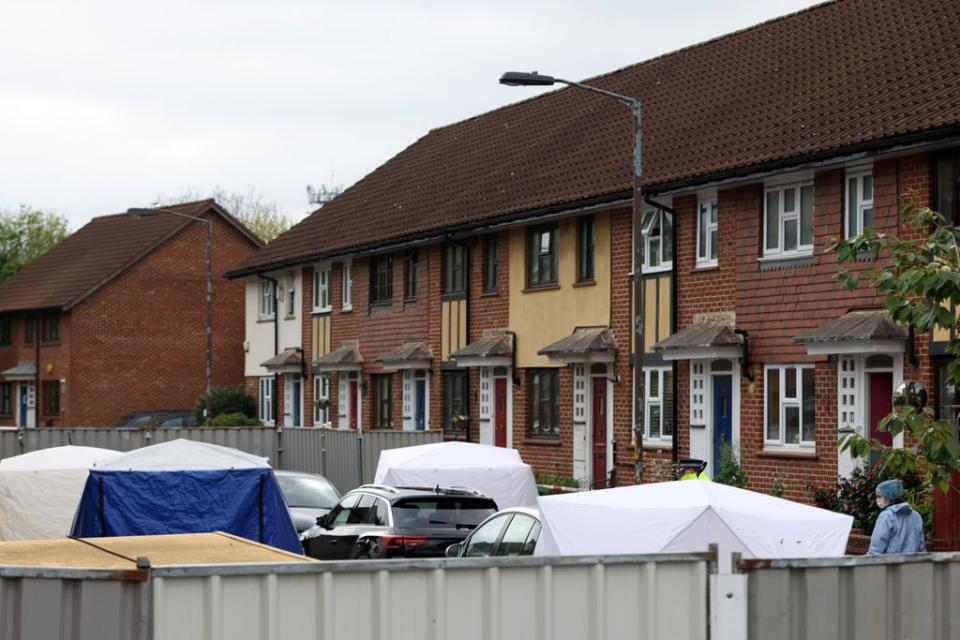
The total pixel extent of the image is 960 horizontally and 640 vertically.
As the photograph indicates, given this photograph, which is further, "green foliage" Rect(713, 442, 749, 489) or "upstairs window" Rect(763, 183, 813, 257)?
"green foliage" Rect(713, 442, 749, 489)

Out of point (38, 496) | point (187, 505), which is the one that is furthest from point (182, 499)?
point (38, 496)

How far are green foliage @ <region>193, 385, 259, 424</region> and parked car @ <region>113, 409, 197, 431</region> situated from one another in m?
2.31

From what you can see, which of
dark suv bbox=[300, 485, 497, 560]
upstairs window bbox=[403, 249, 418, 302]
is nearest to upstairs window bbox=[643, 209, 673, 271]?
upstairs window bbox=[403, 249, 418, 302]

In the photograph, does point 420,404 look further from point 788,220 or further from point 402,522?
point 402,522

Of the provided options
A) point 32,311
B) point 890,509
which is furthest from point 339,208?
point 890,509

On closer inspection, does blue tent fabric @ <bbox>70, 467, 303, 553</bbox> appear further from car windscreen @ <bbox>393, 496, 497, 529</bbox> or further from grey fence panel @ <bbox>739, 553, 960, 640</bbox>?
grey fence panel @ <bbox>739, 553, 960, 640</bbox>

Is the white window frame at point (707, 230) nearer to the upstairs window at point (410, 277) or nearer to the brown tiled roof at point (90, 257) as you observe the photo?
the upstairs window at point (410, 277)

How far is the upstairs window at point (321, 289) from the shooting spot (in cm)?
4688

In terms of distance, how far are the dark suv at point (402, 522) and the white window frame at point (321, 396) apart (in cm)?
2474

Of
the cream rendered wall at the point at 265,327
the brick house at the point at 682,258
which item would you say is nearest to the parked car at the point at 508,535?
the brick house at the point at 682,258

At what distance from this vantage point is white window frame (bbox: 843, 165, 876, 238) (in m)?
25.4

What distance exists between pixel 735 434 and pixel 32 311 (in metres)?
41.4

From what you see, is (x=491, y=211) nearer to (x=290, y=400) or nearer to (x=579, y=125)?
(x=579, y=125)

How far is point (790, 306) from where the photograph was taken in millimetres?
27109
